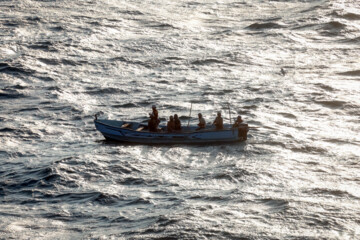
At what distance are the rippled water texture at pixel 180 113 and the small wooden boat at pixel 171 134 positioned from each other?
433 millimetres

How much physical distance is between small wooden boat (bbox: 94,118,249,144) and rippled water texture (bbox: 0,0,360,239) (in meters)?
0.43

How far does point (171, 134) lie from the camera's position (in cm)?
3011

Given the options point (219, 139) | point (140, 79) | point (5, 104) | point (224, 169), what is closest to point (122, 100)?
point (140, 79)

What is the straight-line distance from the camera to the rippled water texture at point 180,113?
23.2 meters

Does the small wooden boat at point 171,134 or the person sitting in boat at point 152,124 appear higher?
the person sitting in boat at point 152,124

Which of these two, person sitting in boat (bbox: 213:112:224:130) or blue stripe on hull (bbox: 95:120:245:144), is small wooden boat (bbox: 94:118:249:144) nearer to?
blue stripe on hull (bbox: 95:120:245:144)

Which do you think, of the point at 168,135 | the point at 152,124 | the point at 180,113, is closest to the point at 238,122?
the point at 168,135

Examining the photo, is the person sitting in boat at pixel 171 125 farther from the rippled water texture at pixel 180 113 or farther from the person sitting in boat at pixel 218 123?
the person sitting in boat at pixel 218 123

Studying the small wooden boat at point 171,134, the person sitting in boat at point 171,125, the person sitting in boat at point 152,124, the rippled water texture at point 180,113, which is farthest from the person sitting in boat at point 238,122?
the person sitting in boat at point 152,124

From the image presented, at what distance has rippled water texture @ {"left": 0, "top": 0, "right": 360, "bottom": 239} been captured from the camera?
23.2 metres

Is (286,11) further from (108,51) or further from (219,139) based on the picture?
(219,139)

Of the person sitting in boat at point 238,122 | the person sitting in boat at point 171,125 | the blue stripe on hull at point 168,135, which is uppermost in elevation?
the person sitting in boat at point 238,122

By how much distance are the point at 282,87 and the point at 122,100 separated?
30.9ft

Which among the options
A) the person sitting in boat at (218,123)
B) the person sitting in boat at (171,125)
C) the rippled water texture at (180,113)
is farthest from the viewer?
the person sitting in boat at (171,125)
